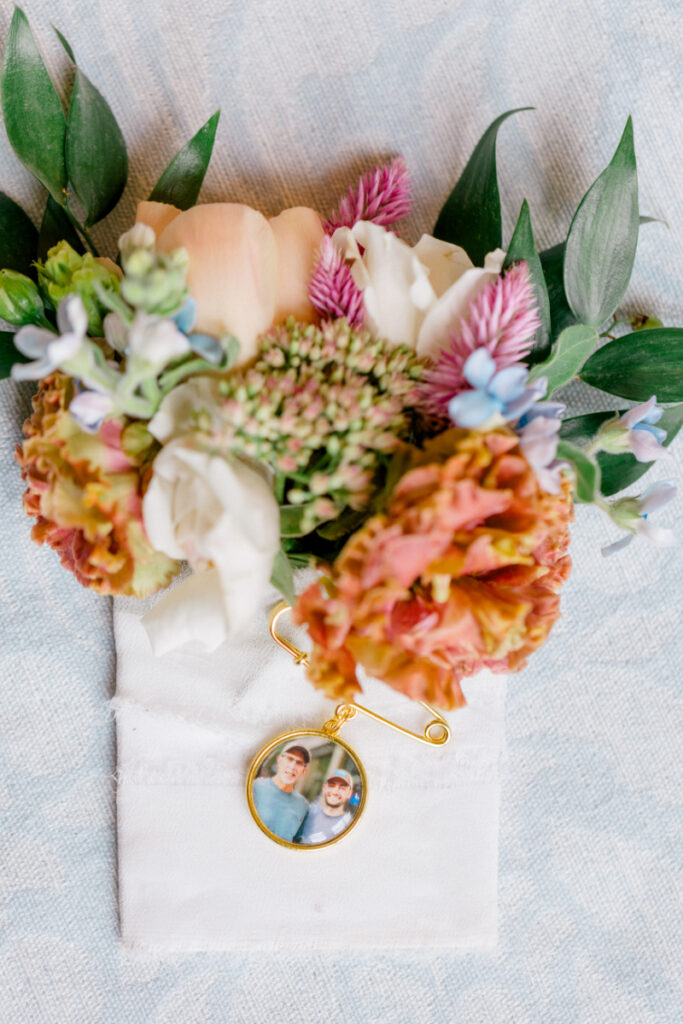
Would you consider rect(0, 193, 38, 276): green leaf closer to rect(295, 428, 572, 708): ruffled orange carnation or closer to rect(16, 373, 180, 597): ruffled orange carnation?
rect(16, 373, 180, 597): ruffled orange carnation

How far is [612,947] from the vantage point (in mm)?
689

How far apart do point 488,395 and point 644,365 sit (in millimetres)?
225

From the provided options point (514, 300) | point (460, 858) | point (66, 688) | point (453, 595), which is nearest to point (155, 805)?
point (66, 688)

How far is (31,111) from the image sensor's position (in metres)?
0.54

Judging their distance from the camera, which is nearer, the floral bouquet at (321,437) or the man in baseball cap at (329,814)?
the floral bouquet at (321,437)

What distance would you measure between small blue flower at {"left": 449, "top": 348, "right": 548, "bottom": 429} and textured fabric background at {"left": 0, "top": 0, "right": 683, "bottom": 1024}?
27 cm

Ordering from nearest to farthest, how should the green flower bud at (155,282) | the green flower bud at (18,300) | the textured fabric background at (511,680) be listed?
the green flower bud at (155,282) < the green flower bud at (18,300) < the textured fabric background at (511,680)

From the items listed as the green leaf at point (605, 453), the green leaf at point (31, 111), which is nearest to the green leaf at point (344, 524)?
the green leaf at point (605, 453)

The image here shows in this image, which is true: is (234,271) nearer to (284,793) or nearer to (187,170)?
(187,170)

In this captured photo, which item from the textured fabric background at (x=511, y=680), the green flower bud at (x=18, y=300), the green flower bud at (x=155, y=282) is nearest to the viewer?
the green flower bud at (x=155, y=282)

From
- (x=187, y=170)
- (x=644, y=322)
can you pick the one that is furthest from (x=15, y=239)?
(x=644, y=322)

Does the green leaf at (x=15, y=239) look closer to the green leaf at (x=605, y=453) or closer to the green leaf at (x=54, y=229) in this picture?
the green leaf at (x=54, y=229)

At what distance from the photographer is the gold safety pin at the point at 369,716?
605 millimetres

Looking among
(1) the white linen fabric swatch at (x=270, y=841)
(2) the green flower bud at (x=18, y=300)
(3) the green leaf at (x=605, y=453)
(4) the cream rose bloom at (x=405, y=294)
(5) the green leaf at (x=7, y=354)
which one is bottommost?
(1) the white linen fabric swatch at (x=270, y=841)
